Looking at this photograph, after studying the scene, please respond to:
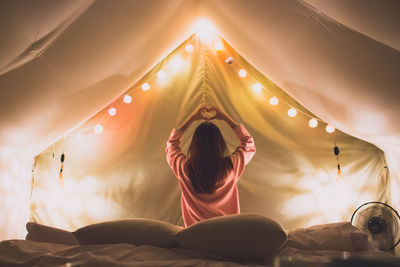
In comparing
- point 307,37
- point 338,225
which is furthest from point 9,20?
point 338,225

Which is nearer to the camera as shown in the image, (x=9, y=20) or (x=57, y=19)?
(x=9, y=20)

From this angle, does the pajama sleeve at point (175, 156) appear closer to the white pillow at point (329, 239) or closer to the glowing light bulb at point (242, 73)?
the white pillow at point (329, 239)

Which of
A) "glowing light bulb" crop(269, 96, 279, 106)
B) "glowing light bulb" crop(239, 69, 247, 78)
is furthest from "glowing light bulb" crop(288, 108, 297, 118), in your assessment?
"glowing light bulb" crop(239, 69, 247, 78)

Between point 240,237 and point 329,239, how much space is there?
18.6 inches

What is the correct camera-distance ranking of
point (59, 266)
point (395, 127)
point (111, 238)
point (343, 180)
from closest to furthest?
point (59, 266) → point (111, 238) → point (395, 127) → point (343, 180)

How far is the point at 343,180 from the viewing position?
270 centimetres

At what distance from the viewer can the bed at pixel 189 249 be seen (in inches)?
41.0

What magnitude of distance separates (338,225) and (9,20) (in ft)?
5.06

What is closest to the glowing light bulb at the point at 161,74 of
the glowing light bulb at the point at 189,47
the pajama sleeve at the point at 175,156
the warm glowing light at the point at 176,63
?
the warm glowing light at the point at 176,63

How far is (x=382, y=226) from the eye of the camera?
222cm

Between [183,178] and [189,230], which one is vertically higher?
[183,178]

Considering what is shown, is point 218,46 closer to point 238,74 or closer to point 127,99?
point 238,74

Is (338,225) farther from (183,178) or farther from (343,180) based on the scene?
(343,180)

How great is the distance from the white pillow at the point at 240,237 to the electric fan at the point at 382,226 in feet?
4.61
